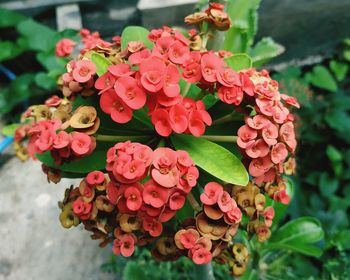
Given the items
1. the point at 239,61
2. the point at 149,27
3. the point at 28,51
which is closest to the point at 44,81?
the point at 28,51

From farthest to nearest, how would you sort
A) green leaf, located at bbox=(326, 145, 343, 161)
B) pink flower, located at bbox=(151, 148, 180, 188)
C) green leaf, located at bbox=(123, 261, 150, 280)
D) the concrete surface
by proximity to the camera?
green leaf, located at bbox=(326, 145, 343, 161)
the concrete surface
green leaf, located at bbox=(123, 261, 150, 280)
pink flower, located at bbox=(151, 148, 180, 188)

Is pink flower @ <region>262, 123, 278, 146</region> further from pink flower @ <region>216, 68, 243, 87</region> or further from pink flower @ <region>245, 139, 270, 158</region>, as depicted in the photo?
pink flower @ <region>216, 68, 243, 87</region>

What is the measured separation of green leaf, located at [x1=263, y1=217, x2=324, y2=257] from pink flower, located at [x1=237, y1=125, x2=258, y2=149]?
896mm

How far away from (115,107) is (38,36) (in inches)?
68.6

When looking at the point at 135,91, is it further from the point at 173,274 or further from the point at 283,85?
the point at 283,85

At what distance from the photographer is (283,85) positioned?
2.75m

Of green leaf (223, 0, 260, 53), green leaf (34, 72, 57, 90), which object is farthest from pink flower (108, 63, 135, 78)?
green leaf (34, 72, 57, 90)

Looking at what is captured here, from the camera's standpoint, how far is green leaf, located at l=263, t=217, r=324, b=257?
1986 millimetres

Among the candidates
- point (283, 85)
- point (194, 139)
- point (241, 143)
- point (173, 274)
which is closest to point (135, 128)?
point (194, 139)

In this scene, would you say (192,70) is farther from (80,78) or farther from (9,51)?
(9,51)

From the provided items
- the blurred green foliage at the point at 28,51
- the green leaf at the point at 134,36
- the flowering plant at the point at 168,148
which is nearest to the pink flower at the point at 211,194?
the flowering plant at the point at 168,148

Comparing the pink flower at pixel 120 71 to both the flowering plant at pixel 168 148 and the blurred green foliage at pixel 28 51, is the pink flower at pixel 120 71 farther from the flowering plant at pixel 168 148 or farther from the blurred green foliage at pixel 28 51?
the blurred green foliage at pixel 28 51

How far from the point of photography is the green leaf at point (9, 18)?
2.88 meters

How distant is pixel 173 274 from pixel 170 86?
119 cm
